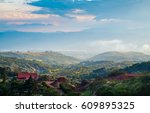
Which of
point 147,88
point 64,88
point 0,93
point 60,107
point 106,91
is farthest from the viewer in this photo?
point 64,88

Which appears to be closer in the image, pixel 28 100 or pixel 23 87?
pixel 28 100

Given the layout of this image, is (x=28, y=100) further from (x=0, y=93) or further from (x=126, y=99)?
(x=0, y=93)

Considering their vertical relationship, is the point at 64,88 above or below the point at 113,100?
below

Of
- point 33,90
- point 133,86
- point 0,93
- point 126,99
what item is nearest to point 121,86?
point 133,86

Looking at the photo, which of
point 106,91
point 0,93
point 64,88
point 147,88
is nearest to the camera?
point 147,88

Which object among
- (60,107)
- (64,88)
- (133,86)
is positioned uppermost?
(60,107)

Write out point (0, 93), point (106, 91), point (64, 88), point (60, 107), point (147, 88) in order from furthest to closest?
point (64, 88) < point (0, 93) < point (106, 91) < point (147, 88) < point (60, 107)

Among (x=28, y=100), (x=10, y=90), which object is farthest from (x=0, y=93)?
(x=28, y=100)

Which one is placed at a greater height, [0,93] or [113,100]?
[113,100]

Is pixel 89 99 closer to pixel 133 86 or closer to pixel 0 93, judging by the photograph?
pixel 133 86
